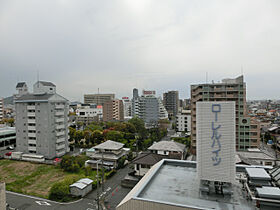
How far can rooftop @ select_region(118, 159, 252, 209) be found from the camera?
9.35 meters

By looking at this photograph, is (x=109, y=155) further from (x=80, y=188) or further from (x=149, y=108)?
(x=149, y=108)

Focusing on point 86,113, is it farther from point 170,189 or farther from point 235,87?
point 170,189

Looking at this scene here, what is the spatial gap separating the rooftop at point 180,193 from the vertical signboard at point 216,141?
105 centimetres

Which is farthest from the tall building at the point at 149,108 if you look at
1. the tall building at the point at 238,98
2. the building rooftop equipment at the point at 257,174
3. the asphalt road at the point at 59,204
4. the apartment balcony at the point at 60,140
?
the building rooftop equipment at the point at 257,174

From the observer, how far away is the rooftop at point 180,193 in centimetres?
935

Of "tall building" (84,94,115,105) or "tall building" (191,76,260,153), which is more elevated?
"tall building" (84,94,115,105)

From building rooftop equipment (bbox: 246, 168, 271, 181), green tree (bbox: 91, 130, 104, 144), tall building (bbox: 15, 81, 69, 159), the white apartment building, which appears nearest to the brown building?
the white apartment building

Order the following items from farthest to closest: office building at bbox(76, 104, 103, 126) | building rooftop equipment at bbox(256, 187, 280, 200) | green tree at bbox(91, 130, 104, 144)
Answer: office building at bbox(76, 104, 103, 126)
green tree at bbox(91, 130, 104, 144)
building rooftop equipment at bbox(256, 187, 280, 200)

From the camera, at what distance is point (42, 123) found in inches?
1518

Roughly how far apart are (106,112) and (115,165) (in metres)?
68.6

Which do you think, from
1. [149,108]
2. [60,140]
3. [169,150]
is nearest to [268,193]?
[169,150]

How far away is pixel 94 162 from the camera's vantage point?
31.7 metres

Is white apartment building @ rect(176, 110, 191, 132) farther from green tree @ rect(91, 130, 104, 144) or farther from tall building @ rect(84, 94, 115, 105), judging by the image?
tall building @ rect(84, 94, 115, 105)

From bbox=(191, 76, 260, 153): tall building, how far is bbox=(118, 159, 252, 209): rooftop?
29.4 meters
